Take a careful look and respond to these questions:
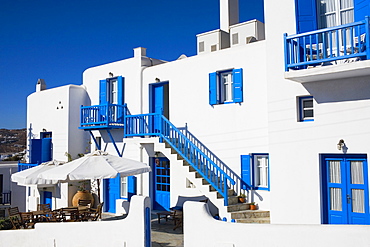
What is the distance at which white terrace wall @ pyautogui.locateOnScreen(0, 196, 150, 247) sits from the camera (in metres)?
8.62

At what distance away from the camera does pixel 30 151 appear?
1997 cm

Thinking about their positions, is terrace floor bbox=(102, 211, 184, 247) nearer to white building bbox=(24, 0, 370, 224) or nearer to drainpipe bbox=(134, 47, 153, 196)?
white building bbox=(24, 0, 370, 224)

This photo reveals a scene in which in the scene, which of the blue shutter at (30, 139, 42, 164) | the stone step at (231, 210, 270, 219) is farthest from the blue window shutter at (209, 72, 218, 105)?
the blue shutter at (30, 139, 42, 164)

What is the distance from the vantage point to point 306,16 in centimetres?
938

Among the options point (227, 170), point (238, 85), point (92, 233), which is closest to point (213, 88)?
point (238, 85)

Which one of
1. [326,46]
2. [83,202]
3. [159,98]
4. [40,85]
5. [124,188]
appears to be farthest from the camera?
[40,85]

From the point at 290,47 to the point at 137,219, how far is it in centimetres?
541

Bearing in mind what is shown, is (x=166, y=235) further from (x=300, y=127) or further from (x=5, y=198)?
(x=5, y=198)

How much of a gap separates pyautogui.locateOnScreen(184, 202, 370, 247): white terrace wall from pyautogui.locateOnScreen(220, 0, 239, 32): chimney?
1047cm

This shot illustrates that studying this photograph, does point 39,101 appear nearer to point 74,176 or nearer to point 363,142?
point 74,176

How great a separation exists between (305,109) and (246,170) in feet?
11.5

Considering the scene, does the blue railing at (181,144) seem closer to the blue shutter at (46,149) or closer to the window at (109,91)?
the window at (109,91)

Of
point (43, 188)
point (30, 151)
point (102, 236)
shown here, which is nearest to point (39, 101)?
point (30, 151)

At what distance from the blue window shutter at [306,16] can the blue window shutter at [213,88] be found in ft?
14.1
